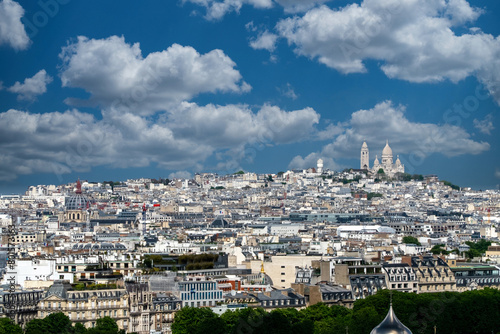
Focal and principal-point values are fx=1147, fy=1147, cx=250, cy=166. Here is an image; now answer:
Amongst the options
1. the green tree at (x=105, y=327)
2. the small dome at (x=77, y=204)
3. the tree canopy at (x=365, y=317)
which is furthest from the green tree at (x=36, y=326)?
the small dome at (x=77, y=204)

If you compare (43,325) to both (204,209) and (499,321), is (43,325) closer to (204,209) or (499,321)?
(499,321)

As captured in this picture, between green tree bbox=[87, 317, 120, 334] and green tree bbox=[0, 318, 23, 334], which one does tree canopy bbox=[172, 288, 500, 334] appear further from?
green tree bbox=[0, 318, 23, 334]

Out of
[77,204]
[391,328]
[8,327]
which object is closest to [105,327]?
[8,327]

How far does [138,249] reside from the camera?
81.2m

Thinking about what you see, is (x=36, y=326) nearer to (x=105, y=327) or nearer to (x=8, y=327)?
(x=8, y=327)

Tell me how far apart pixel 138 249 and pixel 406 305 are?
3899cm

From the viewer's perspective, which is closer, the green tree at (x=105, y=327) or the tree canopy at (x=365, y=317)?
the green tree at (x=105, y=327)

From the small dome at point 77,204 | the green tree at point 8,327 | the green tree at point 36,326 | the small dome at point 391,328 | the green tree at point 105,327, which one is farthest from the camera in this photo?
the small dome at point 77,204

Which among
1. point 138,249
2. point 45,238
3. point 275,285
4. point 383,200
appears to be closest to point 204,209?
point 383,200

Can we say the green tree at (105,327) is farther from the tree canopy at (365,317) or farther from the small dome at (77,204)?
the small dome at (77,204)

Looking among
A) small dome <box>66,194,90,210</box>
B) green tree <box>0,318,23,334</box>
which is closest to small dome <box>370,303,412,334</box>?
green tree <box>0,318,23,334</box>

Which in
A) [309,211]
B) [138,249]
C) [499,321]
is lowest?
[499,321]

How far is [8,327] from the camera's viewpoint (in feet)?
129

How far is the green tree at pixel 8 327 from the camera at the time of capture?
128 ft
